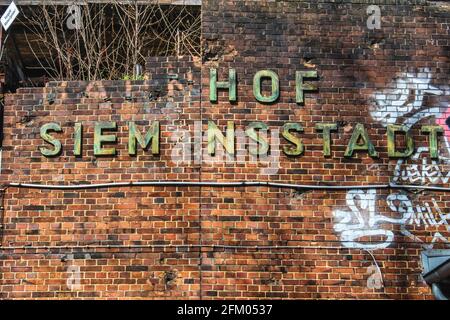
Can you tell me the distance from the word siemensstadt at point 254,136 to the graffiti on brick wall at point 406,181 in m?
0.14

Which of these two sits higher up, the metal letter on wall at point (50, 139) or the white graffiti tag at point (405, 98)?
the white graffiti tag at point (405, 98)

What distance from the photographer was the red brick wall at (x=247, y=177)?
8.07 meters

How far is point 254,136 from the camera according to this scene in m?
8.44

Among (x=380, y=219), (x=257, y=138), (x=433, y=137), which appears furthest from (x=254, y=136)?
(x=433, y=137)

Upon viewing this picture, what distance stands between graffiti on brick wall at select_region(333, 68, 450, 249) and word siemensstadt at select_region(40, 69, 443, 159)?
14 cm

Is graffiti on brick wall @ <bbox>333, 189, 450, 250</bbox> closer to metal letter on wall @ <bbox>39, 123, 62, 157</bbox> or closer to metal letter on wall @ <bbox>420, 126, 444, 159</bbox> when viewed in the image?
metal letter on wall @ <bbox>420, 126, 444, 159</bbox>

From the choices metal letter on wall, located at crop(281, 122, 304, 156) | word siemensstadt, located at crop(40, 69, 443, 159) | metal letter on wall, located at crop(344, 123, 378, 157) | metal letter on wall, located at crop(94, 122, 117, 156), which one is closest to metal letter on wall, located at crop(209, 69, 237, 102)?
word siemensstadt, located at crop(40, 69, 443, 159)

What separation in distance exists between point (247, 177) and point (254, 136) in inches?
20.2

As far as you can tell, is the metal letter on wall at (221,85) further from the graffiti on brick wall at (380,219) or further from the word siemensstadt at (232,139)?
the graffiti on brick wall at (380,219)

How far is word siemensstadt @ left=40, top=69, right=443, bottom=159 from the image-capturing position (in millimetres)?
8398

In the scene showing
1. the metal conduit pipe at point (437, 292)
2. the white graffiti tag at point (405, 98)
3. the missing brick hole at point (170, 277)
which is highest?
the white graffiti tag at point (405, 98)

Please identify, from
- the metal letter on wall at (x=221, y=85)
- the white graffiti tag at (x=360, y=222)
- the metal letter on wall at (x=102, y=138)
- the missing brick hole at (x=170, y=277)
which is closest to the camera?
the missing brick hole at (x=170, y=277)

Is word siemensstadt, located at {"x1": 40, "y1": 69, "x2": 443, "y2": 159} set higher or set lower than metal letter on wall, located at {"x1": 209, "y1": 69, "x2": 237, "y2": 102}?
lower

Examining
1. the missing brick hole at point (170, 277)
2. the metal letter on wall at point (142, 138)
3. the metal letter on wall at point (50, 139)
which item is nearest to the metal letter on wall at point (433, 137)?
the metal letter on wall at point (142, 138)
